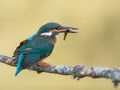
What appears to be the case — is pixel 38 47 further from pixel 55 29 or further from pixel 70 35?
pixel 70 35

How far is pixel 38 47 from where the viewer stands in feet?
11.9

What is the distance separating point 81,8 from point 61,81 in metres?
1.94

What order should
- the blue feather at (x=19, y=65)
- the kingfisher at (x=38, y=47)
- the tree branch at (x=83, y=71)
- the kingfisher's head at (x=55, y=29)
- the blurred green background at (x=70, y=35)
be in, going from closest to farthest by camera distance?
the tree branch at (x=83, y=71)
the blue feather at (x=19, y=65)
the kingfisher at (x=38, y=47)
the kingfisher's head at (x=55, y=29)
the blurred green background at (x=70, y=35)

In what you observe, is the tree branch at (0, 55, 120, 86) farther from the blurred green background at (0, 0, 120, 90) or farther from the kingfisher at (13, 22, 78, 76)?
the blurred green background at (0, 0, 120, 90)

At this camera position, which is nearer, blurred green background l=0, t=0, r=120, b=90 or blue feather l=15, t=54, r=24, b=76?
blue feather l=15, t=54, r=24, b=76

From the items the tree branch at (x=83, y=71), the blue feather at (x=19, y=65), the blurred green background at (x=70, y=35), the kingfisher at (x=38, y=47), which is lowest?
the tree branch at (x=83, y=71)

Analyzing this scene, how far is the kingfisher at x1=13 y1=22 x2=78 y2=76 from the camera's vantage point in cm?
339

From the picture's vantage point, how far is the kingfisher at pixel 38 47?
339 cm

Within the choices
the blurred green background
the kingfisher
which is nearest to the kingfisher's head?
the kingfisher

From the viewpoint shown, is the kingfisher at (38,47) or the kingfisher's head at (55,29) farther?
the kingfisher's head at (55,29)

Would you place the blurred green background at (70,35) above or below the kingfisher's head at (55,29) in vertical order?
above

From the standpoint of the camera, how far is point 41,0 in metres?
9.24

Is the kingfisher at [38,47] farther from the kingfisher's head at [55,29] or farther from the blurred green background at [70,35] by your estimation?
the blurred green background at [70,35]

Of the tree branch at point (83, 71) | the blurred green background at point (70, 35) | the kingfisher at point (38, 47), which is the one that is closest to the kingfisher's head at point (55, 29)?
the kingfisher at point (38, 47)
